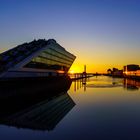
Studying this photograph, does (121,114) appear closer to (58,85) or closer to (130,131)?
(130,131)

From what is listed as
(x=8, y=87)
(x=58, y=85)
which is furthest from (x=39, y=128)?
(x=58, y=85)

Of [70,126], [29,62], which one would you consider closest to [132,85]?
[29,62]

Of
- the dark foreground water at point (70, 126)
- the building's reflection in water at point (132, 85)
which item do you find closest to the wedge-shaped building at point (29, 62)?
the dark foreground water at point (70, 126)

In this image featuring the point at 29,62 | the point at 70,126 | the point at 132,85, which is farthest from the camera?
the point at 132,85

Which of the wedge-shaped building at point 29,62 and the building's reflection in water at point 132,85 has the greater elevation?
the wedge-shaped building at point 29,62

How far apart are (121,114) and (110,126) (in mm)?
5842

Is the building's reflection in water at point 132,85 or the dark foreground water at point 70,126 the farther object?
the building's reflection in water at point 132,85

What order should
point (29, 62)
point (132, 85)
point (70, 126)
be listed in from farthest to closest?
point (132, 85) → point (29, 62) → point (70, 126)

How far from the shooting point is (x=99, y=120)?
68.1 ft

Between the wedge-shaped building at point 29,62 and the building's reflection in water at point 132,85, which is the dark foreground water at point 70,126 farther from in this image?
the building's reflection in water at point 132,85

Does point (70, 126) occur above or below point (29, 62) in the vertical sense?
below

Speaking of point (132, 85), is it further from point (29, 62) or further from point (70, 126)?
point (70, 126)

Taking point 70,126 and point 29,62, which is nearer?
point 70,126

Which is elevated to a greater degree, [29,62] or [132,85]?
[29,62]
